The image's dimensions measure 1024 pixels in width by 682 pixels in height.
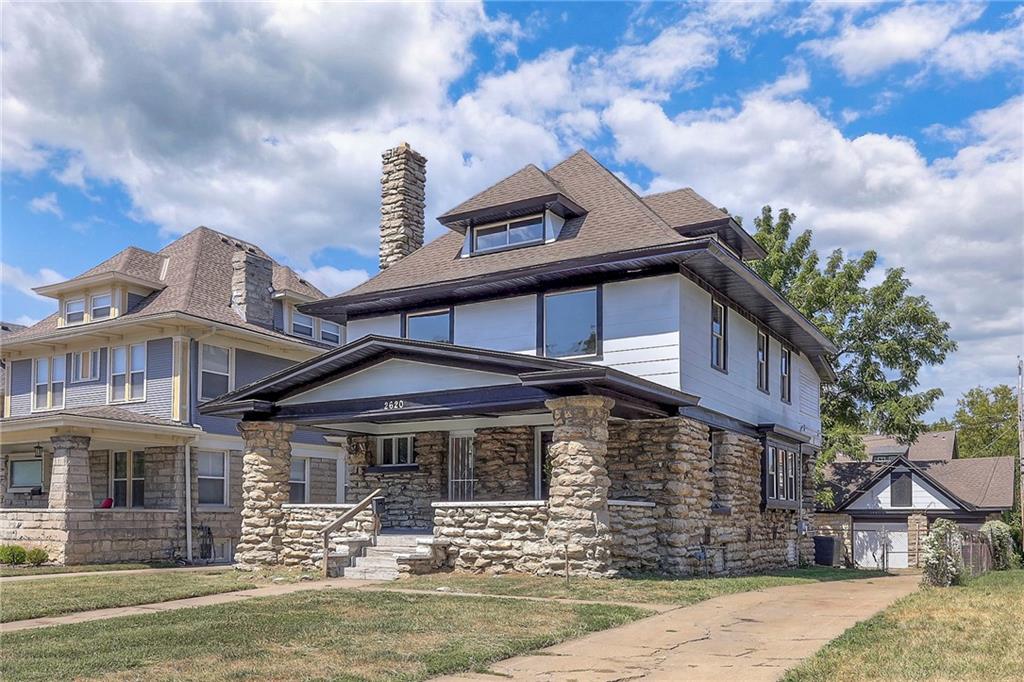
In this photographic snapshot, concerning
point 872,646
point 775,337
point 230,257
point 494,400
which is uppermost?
point 230,257

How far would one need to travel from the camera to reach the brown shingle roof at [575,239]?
60.1ft

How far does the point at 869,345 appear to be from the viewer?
120ft

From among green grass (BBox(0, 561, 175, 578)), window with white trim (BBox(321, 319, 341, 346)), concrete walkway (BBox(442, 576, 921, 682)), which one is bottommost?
green grass (BBox(0, 561, 175, 578))

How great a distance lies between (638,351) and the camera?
1778 cm

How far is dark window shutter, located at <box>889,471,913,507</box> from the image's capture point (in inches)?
1455

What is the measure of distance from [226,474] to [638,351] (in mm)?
13329

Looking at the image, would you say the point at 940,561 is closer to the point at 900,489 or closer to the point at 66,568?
the point at 66,568

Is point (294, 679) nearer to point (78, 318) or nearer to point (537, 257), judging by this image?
point (537, 257)

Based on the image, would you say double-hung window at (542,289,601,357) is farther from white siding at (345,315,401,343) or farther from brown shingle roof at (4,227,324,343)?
brown shingle roof at (4,227,324,343)

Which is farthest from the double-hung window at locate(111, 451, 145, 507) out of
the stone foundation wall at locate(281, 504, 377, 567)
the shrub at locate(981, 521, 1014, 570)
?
the shrub at locate(981, 521, 1014, 570)

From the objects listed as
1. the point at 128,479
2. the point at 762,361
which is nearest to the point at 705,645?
the point at 762,361

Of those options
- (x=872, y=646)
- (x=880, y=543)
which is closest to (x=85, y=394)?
(x=872, y=646)

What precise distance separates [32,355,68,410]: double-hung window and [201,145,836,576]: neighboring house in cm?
995

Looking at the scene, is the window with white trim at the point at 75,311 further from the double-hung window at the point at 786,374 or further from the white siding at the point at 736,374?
the double-hung window at the point at 786,374
